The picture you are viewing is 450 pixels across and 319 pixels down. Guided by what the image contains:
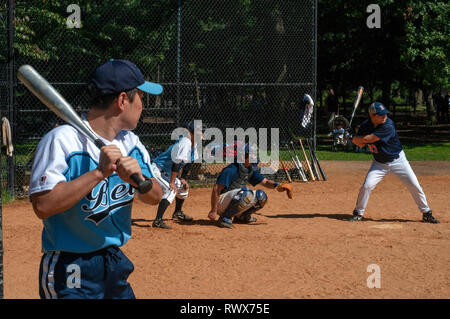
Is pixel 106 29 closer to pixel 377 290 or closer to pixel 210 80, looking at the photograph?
pixel 210 80

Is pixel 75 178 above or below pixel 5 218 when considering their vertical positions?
above

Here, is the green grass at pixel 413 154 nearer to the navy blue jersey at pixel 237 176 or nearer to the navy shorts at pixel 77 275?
the navy blue jersey at pixel 237 176

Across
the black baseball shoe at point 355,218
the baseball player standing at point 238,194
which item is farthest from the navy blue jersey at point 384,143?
the baseball player standing at point 238,194

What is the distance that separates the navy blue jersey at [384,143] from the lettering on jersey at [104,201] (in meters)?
6.87

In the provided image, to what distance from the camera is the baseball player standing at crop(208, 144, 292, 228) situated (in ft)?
29.4

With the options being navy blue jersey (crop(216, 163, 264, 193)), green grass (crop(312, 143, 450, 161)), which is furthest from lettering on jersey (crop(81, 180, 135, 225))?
green grass (crop(312, 143, 450, 161))

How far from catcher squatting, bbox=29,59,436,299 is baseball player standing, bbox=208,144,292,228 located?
5.64 meters

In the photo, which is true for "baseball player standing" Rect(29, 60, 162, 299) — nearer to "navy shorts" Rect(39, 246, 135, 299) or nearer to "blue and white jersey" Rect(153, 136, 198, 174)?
"navy shorts" Rect(39, 246, 135, 299)

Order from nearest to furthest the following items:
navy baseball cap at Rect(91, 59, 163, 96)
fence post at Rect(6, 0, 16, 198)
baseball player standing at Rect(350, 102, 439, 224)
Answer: navy baseball cap at Rect(91, 59, 163, 96) → baseball player standing at Rect(350, 102, 439, 224) → fence post at Rect(6, 0, 16, 198)

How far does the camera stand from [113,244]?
3.17m

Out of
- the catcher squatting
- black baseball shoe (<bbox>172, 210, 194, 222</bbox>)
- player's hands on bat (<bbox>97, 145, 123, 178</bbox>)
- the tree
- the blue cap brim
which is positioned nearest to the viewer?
player's hands on bat (<bbox>97, 145, 123, 178</bbox>)

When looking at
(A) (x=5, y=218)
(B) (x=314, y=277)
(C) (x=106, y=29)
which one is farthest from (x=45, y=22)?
(B) (x=314, y=277)

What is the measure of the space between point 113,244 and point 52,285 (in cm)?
38
